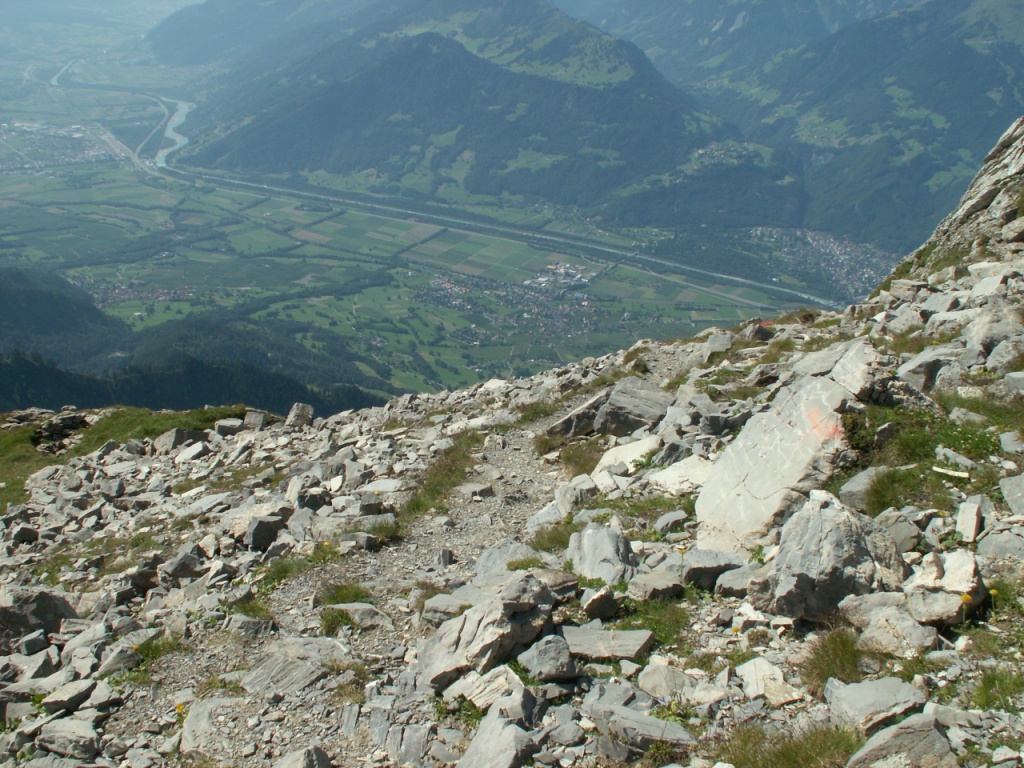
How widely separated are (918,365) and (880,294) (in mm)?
16684

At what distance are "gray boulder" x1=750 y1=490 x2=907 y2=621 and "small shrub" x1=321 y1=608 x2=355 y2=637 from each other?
250 inches

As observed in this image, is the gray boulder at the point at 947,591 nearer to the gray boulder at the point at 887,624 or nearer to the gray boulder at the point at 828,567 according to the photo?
the gray boulder at the point at 887,624

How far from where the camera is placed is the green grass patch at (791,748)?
7.05m

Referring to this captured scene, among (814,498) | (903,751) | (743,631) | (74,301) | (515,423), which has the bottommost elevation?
(74,301)

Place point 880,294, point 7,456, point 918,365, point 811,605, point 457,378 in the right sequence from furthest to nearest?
point 457,378
point 7,456
point 880,294
point 918,365
point 811,605

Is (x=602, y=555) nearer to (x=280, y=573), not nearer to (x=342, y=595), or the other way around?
(x=342, y=595)

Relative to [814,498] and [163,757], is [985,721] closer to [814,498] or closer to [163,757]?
[814,498]

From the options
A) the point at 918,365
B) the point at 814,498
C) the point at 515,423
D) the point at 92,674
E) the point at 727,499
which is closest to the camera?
the point at 814,498

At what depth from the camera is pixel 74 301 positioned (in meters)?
183

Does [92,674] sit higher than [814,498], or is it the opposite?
[814,498]

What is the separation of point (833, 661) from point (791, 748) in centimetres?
160

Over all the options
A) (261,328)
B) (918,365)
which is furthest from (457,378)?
(918,365)

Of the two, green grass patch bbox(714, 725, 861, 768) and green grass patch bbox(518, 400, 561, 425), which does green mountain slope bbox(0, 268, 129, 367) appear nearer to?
green grass patch bbox(518, 400, 561, 425)

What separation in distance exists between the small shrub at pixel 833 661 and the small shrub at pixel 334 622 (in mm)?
6926
